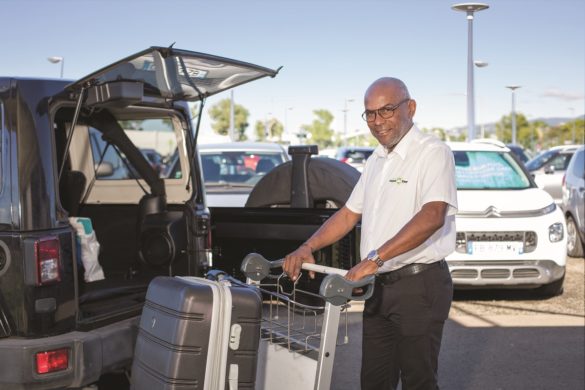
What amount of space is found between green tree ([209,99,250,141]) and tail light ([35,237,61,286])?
72065 mm

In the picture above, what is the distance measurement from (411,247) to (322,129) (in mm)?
89741

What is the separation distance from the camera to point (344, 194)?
6.80 metres

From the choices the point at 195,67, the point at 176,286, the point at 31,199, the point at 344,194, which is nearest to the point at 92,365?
the point at 31,199

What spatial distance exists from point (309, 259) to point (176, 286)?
661 mm

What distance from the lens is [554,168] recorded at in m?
19.2

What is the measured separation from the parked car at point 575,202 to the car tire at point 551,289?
3.13 m

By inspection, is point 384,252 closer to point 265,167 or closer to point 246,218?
point 246,218

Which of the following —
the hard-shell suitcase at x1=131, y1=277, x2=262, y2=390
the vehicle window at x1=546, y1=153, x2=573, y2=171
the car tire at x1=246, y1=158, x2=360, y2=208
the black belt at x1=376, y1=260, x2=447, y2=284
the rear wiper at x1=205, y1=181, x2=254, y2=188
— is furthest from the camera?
the vehicle window at x1=546, y1=153, x2=573, y2=171

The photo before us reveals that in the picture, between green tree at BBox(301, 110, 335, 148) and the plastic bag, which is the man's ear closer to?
the plastic bag

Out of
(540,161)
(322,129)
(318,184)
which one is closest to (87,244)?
(318,184)

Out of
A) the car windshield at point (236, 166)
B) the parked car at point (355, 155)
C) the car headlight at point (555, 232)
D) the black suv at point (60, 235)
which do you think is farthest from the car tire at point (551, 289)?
the parked car at point (355, 155)

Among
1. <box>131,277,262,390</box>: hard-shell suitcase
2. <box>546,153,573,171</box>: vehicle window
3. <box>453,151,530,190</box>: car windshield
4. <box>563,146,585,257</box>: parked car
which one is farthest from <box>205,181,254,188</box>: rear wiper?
<box>546,153,573,171</box>: vehicle window

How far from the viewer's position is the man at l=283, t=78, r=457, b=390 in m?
3.82

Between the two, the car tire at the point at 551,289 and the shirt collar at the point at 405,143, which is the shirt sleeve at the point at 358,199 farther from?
the car tire at the point at 551,289
